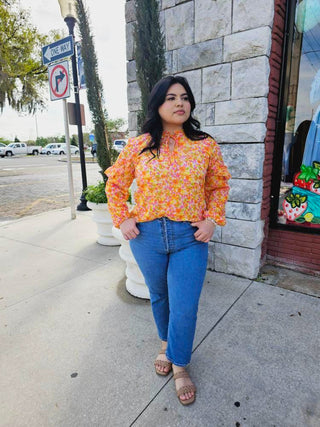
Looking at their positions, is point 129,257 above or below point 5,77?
below

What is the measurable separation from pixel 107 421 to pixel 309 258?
2643 mm

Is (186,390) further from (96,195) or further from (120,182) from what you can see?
(96,195)

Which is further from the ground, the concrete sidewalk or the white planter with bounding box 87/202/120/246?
the white planter with bounding box 87/202/120/246

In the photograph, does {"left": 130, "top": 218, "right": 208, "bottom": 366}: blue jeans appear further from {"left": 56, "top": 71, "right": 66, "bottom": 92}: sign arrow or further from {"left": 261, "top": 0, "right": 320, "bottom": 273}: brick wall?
{"left": 56, "top": 71, "right": 66, "bottom": 92}: sign arrow

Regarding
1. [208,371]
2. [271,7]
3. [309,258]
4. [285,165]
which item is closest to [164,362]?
[208,371]

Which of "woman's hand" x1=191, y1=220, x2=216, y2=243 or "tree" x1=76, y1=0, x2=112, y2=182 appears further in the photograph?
"tree" x1=76, y1=0, x2=112, y2=182

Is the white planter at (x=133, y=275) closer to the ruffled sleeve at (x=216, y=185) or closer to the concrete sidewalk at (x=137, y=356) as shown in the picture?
the concrete sidewalk at (x=137, y=356)

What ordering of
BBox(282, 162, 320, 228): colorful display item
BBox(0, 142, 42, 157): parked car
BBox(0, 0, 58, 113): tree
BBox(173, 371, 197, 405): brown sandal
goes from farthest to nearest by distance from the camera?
BBox(0, 142, 42, 157): parked car < BBox(0, 0, 58, 113): tree < BBox(282, 162, 320, 228): colorful display item < BBox(173, 371, 197, 405): brown sandal

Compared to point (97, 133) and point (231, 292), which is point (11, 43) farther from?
point (231, 292)

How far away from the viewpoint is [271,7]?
8.55 ft

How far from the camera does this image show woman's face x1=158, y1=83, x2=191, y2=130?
1.62 meters

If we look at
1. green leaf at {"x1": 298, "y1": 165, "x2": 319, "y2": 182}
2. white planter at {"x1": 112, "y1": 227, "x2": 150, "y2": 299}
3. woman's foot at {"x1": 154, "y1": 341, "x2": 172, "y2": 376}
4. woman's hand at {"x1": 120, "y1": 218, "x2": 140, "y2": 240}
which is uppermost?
green leaf at {"x1": 298, "y1": 165, "x2": 319, "y2": 182}

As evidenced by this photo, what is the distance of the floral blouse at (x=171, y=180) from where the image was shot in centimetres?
160

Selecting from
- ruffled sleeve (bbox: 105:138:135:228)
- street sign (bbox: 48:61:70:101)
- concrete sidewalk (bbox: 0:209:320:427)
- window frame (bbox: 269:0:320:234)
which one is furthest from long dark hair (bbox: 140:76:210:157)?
street sign (bbox: 48:61:70:101)
